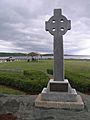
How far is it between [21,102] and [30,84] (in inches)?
92.7

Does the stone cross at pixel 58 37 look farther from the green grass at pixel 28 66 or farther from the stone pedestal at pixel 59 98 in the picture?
the green grass at pixel 28 66

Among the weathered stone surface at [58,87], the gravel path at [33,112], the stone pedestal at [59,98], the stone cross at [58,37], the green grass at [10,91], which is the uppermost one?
the stone cross at [58,37]

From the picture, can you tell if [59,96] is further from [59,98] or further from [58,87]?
[58,87]

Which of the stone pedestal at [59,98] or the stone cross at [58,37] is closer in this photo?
the stone pedestal at [59,98]

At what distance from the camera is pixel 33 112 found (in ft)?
25.8

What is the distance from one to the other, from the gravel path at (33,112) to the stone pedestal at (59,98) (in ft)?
1.07

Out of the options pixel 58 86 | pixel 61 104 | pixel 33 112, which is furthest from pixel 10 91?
pixel 33 112

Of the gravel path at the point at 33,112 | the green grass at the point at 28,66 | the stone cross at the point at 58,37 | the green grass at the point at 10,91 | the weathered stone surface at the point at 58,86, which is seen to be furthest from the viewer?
the green grass at the point at 28,66

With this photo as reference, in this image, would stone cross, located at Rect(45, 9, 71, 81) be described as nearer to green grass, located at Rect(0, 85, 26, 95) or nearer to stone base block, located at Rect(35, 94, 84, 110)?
stone base block, located at Rect(35, 94, 84, 110)

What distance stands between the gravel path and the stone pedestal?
0.32m

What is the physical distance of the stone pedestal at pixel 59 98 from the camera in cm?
854

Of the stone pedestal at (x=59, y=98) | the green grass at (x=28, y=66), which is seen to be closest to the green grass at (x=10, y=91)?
the stone pedestal at (x=59, y=98)

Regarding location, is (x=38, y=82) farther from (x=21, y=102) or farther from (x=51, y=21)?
(x=51, y=21)

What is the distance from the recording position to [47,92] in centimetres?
910
